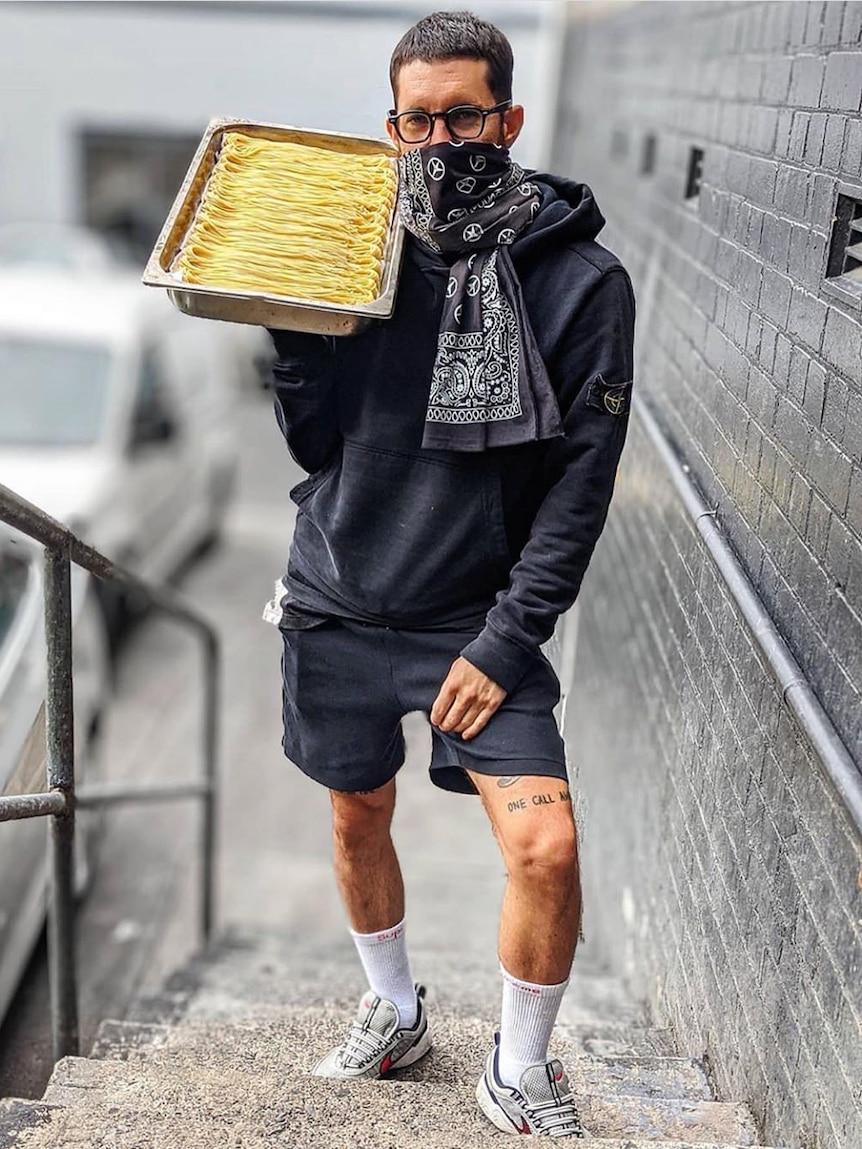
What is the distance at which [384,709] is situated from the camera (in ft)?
8.49

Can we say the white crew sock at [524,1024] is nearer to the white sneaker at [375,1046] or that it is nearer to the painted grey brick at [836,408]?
the white sneaker at [375,1046]

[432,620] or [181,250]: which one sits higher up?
[181,250]

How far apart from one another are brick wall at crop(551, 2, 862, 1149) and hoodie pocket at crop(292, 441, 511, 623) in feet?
1.90

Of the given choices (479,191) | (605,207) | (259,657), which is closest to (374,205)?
(479,191)

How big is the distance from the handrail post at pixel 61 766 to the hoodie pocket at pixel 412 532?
751 millimetres

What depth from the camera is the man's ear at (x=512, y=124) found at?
236cm

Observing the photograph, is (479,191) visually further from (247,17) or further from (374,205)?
(247,17)

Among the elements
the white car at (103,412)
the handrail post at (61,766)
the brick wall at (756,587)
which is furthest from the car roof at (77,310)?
the handrail post at (61,766)

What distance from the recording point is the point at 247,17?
15.9 m

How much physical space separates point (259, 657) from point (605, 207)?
367cm

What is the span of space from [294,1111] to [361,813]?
1.84 feet

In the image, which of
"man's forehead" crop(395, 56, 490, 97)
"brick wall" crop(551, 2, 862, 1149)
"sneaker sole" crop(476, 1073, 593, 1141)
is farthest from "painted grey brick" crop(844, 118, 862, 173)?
"sneaker sole" crop(476, 1073, 593, 1141)

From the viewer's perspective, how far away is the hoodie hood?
235 cm

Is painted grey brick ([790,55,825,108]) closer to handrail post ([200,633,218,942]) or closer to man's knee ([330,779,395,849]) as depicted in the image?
man's knee ([330,779,395,849])
